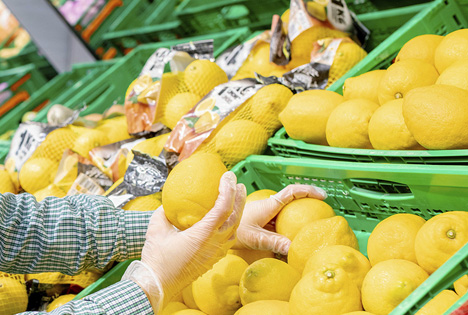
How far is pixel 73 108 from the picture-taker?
3531mm

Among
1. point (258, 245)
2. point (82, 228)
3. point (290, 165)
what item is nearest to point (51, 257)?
point (82, 228)

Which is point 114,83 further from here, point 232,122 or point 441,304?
point 441,304

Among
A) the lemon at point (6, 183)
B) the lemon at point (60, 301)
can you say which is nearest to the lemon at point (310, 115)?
the lemon at point (60, 301)

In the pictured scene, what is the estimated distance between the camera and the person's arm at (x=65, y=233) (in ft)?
5.16

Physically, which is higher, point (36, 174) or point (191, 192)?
point (36, 174)

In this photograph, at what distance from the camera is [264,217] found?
1.67 m

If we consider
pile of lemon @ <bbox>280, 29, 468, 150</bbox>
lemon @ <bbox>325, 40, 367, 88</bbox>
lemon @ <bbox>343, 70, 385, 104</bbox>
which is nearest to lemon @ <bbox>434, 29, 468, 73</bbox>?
pile of lemon @ <bbox>280, 29, 468, 150</bbox>

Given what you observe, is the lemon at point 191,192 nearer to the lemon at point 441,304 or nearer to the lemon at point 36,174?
the lemon at point 441,304

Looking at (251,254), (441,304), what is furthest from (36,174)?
(441,304)

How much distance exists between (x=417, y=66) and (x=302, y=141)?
516mm

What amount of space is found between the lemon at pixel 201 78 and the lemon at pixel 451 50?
1.20 metres

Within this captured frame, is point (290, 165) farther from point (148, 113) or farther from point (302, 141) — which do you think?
point (148, 113)

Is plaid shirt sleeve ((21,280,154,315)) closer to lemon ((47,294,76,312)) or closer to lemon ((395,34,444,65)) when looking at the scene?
lemon ((47,294,76,312))

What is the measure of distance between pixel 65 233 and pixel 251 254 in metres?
0.65
